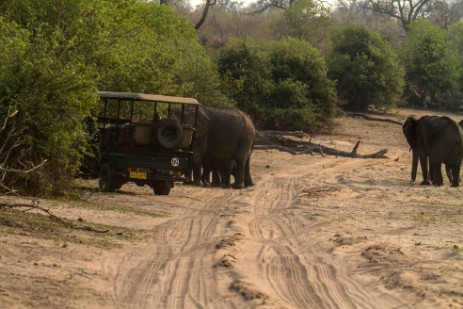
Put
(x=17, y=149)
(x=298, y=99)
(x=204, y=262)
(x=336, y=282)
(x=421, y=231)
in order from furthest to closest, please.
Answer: (x=298, y=99) < (x=17, y=149) < (x=421, y=231) < (x=204, y=262) < (x=336, y=282)

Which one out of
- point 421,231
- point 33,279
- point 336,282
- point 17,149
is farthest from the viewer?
point 17,149

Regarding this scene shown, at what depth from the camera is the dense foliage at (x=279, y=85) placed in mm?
37500

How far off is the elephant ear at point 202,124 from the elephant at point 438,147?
5608mm

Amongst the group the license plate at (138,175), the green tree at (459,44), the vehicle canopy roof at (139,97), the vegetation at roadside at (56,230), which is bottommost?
the license plate at (138,175)

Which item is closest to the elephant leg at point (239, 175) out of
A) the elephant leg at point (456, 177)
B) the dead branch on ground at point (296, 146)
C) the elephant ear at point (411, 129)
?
the elephant ear at point (411, 129)

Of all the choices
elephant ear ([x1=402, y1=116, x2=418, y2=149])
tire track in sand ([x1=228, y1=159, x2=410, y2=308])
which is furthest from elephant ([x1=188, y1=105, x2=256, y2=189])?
elephant ear ([x1=402, y1=116, x2=418, y2=149])

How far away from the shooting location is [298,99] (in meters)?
38.0

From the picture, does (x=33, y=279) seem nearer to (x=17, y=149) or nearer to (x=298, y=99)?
(x=17, y=149)

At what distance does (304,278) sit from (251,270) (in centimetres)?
59

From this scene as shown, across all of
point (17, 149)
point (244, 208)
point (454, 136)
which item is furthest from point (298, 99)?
point (17, 149)

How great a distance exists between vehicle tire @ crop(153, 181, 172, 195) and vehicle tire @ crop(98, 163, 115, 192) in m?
0.95

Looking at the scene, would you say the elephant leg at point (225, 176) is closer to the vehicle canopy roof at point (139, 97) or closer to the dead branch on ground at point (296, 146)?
the vehicle canopy roof at point (139, 97)

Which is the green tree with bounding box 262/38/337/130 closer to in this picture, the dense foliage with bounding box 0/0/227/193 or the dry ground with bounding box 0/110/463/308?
the dense foliage with bounding box 0/0/227/193

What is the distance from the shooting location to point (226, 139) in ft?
74.7
